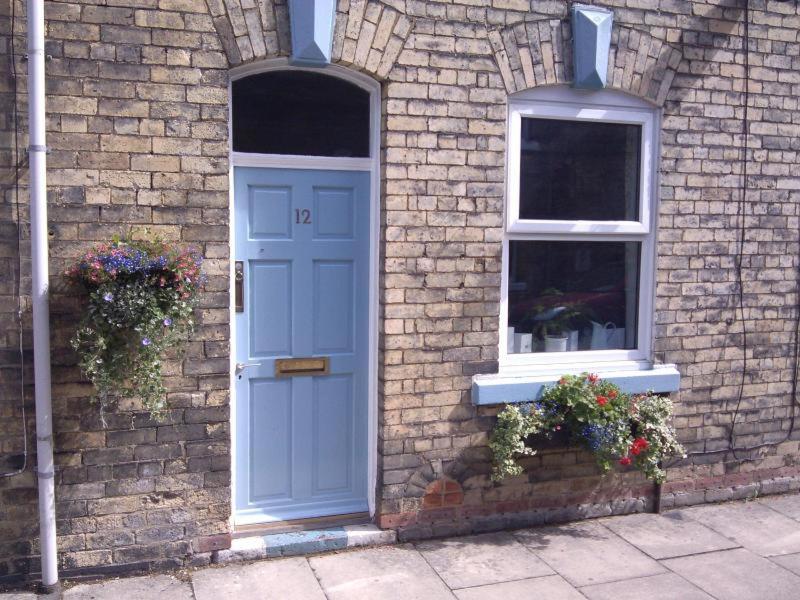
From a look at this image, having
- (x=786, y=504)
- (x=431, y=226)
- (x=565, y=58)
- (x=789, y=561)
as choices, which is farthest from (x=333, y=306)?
(x=786, y=504)

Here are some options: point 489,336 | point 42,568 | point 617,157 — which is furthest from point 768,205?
point 42,568

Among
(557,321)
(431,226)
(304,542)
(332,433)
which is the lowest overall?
(304,542)

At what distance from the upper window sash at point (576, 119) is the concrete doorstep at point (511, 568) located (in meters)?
1.96

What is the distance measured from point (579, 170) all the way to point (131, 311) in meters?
2.99

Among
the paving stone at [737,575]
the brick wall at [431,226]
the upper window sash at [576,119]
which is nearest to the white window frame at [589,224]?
the upper window sash at [576,119]

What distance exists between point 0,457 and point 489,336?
112 inches

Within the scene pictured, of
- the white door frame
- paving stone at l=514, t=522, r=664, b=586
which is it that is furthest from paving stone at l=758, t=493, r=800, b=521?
the white door frame

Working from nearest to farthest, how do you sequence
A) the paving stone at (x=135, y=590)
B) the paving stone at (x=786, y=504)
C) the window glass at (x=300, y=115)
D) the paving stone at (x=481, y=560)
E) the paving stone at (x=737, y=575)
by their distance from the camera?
the paving stone at (x=135, y=590)
the paving stone at (x=737, y=575)
the paving stone at (x=481, y=560)
the window glass at (x=300, y=115)
the paving stone at (x=786, y=504)

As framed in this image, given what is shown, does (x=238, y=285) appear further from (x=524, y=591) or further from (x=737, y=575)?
(x=737, y=575)

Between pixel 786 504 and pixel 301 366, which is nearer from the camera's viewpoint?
pixel 301 366

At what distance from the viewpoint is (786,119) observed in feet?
18.3

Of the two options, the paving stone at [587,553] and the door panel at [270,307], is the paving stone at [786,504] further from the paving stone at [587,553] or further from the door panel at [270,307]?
the door panel at [270,307]

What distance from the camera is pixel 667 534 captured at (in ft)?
16.8

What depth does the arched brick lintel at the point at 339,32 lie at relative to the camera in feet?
14.0
